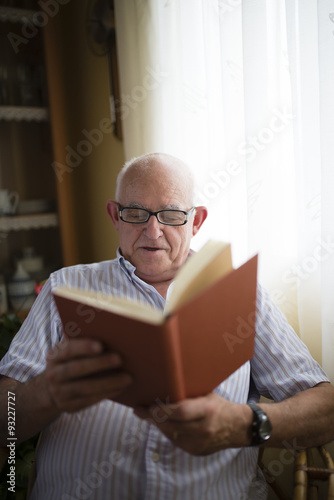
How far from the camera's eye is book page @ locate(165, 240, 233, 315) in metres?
0.60

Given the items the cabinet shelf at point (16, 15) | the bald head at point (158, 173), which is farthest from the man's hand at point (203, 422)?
the cabinet shelf at point (16, 15)

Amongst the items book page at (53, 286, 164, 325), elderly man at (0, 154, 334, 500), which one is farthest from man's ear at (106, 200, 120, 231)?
book page at (53, 286, 164, 325)

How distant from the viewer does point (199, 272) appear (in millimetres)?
628

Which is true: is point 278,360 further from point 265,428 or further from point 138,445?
point 138,445

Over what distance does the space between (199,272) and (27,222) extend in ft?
5.18

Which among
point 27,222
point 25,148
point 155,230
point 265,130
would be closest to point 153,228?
point 155,230

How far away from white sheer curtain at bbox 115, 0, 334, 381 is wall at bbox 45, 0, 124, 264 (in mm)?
596

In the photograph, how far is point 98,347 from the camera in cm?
61

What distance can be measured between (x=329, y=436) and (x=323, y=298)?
12.0 inches

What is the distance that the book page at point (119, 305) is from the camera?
545mm

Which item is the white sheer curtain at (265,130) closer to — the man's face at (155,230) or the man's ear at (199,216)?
the man's ear at (199,216)

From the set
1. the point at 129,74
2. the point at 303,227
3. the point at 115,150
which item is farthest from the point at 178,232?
the point at 115,150

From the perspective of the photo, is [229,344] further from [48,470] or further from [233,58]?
[233,58]

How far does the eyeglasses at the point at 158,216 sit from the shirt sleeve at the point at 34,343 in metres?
0.28
